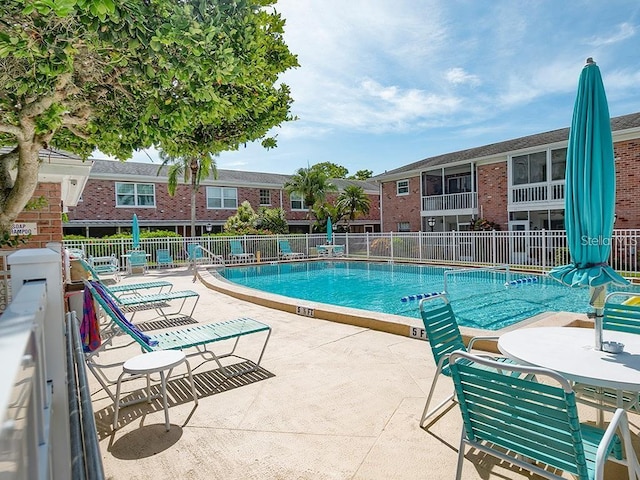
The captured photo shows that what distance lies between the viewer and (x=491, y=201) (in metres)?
21.5

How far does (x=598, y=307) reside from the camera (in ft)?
10.4

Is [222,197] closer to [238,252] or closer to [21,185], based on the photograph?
[238,252]

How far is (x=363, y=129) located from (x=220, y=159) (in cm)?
1023

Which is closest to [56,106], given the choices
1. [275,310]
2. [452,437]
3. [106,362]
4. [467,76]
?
[106,362]

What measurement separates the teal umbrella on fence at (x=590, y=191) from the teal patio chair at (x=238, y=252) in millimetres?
18709

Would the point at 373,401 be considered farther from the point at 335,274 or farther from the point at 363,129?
the point at 363,129

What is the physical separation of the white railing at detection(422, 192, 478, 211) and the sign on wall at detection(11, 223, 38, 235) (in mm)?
20921

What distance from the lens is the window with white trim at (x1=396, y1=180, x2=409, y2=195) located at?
26.2 metres

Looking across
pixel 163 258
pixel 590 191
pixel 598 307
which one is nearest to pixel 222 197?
pixel 163 258

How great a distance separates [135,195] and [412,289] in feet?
66.2

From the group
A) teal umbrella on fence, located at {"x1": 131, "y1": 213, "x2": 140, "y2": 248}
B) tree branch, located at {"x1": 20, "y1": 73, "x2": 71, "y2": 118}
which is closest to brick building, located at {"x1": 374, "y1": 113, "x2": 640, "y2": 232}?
teal umbrella on fence, located at {"x1": 131, "y1": 213, "x2": 140, "y2": 248}

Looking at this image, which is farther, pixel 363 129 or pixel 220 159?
pixel 220 159

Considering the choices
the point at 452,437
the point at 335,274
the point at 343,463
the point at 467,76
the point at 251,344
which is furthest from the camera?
the point at 335,274

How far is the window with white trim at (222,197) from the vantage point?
27984 mm
